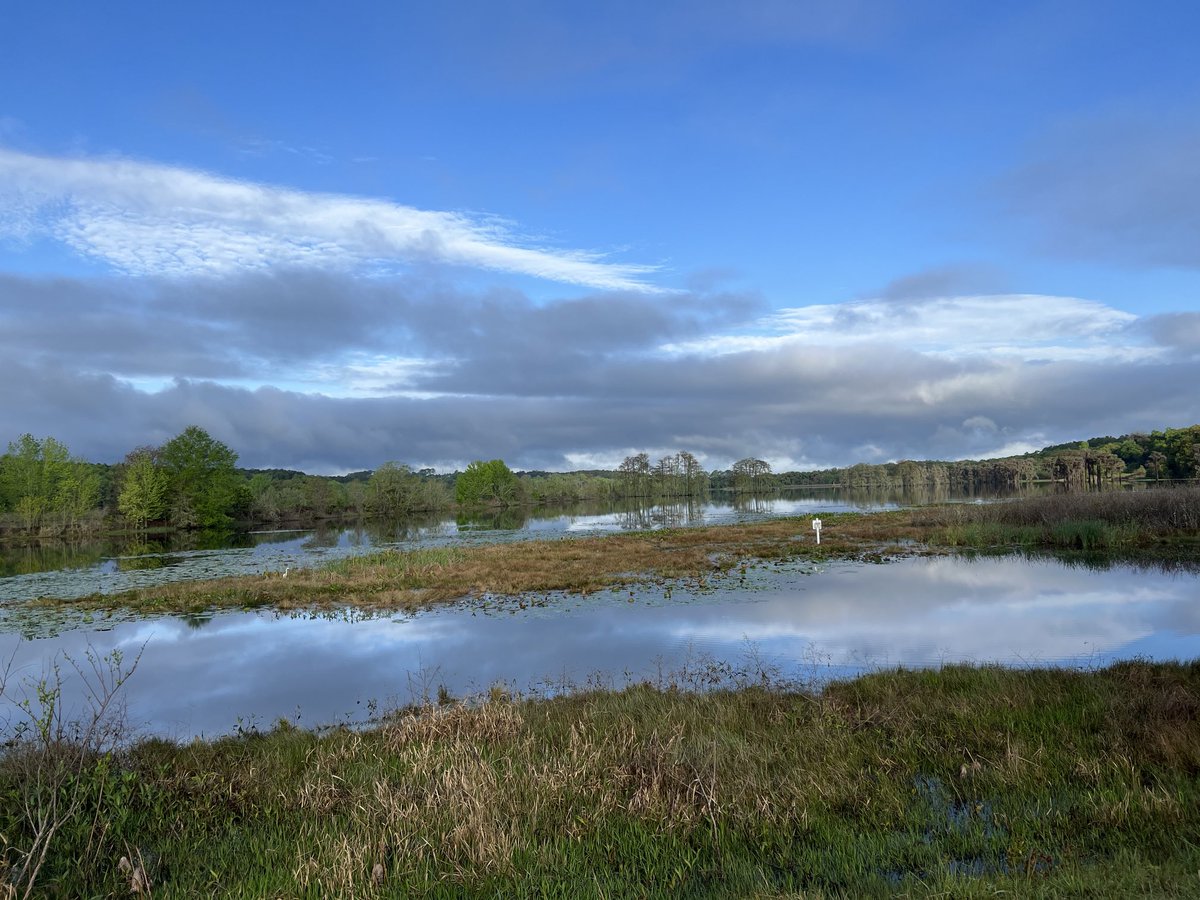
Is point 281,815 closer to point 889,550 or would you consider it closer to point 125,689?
point 125,689

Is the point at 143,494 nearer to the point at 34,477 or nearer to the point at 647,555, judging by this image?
the point at 34,477

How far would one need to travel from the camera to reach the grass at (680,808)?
488 centimetres

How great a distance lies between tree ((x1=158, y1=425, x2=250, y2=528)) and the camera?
274ft

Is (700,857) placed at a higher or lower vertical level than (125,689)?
higher

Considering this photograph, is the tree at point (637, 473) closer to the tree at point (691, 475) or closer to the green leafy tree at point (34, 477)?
the tree at point (691, 475)

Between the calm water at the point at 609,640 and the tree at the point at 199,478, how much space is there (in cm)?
7099

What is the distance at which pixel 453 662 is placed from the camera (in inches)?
607

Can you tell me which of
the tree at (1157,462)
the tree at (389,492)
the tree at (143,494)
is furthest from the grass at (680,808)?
the tree at (1157,462)

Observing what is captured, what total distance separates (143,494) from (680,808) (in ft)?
307

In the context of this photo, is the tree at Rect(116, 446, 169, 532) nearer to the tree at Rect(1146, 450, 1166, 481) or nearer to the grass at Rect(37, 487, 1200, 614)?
the grass at Rect(37, 487, 1200, 614)

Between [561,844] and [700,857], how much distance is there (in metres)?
1.11

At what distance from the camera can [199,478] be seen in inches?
3410

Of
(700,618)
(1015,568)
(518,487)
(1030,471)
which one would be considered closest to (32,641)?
(700,618)

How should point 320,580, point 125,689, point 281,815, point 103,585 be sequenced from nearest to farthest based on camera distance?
point 281,815, point 125,689, point 320,580, point 103,585
